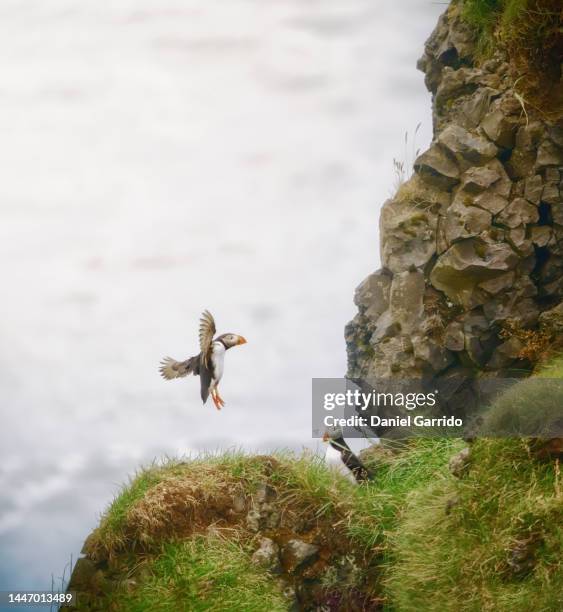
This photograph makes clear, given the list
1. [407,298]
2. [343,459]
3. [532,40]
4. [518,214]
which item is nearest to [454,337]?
[407,298]

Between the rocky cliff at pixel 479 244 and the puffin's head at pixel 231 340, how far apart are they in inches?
79.0

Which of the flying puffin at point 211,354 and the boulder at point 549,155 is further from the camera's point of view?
the boulder at point 549,155

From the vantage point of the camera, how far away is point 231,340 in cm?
824

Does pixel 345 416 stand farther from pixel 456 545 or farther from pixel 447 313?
pixel 456 545

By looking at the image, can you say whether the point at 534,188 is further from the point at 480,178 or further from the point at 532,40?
the point at 532,40

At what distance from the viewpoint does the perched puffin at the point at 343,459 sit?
8164mm

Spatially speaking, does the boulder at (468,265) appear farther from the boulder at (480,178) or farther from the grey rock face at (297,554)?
the grey rock face at (297,554)

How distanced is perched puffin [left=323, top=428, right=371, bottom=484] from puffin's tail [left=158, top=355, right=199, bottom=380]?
148 centimetres

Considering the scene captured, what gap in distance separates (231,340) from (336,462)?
155 cm

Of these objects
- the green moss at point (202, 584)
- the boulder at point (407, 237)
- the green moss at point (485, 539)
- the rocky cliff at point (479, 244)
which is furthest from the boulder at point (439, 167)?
the green moss at point (202, 584)

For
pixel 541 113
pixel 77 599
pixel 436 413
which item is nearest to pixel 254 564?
pixel 77 599

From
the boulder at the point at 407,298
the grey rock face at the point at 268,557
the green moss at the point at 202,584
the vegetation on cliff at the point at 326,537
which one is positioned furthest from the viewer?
the boulder at the point at 407,298

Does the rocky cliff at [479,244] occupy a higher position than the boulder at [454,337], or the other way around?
the rocky cliff at [479,244]

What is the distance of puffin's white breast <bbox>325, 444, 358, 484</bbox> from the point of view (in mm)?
8047
